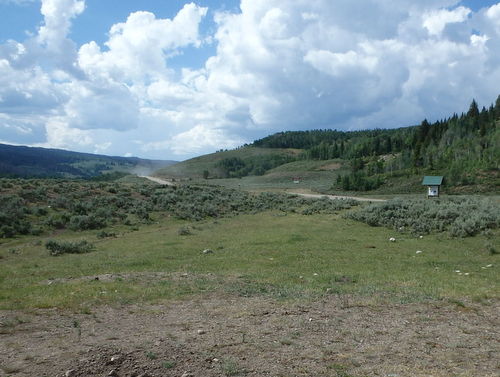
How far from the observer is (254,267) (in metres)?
18.3

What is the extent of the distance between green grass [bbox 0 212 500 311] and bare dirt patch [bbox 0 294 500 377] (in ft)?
4.31

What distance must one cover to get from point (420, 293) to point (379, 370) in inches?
249

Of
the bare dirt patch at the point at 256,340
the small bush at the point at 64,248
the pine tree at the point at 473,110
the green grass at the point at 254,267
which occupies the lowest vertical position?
the small bush at the point at 64,248

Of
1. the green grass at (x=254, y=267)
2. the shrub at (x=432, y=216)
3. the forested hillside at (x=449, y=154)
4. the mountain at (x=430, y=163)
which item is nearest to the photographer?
the green grass at (x=254, y=267)

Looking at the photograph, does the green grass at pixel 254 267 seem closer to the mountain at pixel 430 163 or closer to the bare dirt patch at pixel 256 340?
the bare dirt patch at pixel 256 340

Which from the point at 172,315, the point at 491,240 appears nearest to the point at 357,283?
the point at 172,315

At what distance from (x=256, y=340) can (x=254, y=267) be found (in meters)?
9.59

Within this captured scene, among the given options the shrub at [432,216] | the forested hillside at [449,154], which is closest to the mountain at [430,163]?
the forested hillside at [449,154]

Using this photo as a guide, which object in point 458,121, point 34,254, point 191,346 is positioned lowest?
point 34,254

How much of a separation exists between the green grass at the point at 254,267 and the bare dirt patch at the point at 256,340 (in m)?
1.31

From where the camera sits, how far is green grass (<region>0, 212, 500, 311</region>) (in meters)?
13.1

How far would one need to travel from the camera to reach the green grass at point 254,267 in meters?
13.1

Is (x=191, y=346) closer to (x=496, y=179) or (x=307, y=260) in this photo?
(x=307, y=260)

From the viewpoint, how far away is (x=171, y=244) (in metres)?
25.5
